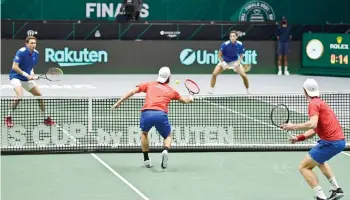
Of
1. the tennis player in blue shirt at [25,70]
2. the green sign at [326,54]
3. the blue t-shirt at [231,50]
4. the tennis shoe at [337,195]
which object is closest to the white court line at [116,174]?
the tennis player in blue shirt at [25,70]

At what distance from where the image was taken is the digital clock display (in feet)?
101

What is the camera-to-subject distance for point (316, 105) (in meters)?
10.9

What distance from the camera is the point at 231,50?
23.8 m

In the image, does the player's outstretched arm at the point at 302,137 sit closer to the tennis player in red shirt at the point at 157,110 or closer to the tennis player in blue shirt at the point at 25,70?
the tennis player in red shirt at the point at 157,110

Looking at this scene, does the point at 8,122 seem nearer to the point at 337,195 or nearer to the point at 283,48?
the point at 337,195

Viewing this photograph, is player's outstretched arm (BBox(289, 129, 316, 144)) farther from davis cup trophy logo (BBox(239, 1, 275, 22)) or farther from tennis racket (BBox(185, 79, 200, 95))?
davis cup trophy logo (BBox(239, 1, 275, 22))

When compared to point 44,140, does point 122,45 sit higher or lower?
higher

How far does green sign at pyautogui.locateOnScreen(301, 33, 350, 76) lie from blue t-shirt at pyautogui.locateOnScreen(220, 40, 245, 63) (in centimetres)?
814

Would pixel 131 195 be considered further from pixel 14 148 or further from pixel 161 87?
pixel 14 148

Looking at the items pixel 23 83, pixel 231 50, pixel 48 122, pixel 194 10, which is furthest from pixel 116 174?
pixel 194 10

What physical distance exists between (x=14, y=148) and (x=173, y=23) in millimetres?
17301

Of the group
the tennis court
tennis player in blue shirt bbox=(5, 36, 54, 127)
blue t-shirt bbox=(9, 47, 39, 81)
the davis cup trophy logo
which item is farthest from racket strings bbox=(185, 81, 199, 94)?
the davis cup trophy logo

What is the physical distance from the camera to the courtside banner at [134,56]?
30531 mm

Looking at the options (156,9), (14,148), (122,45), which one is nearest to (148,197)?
(14,148)
